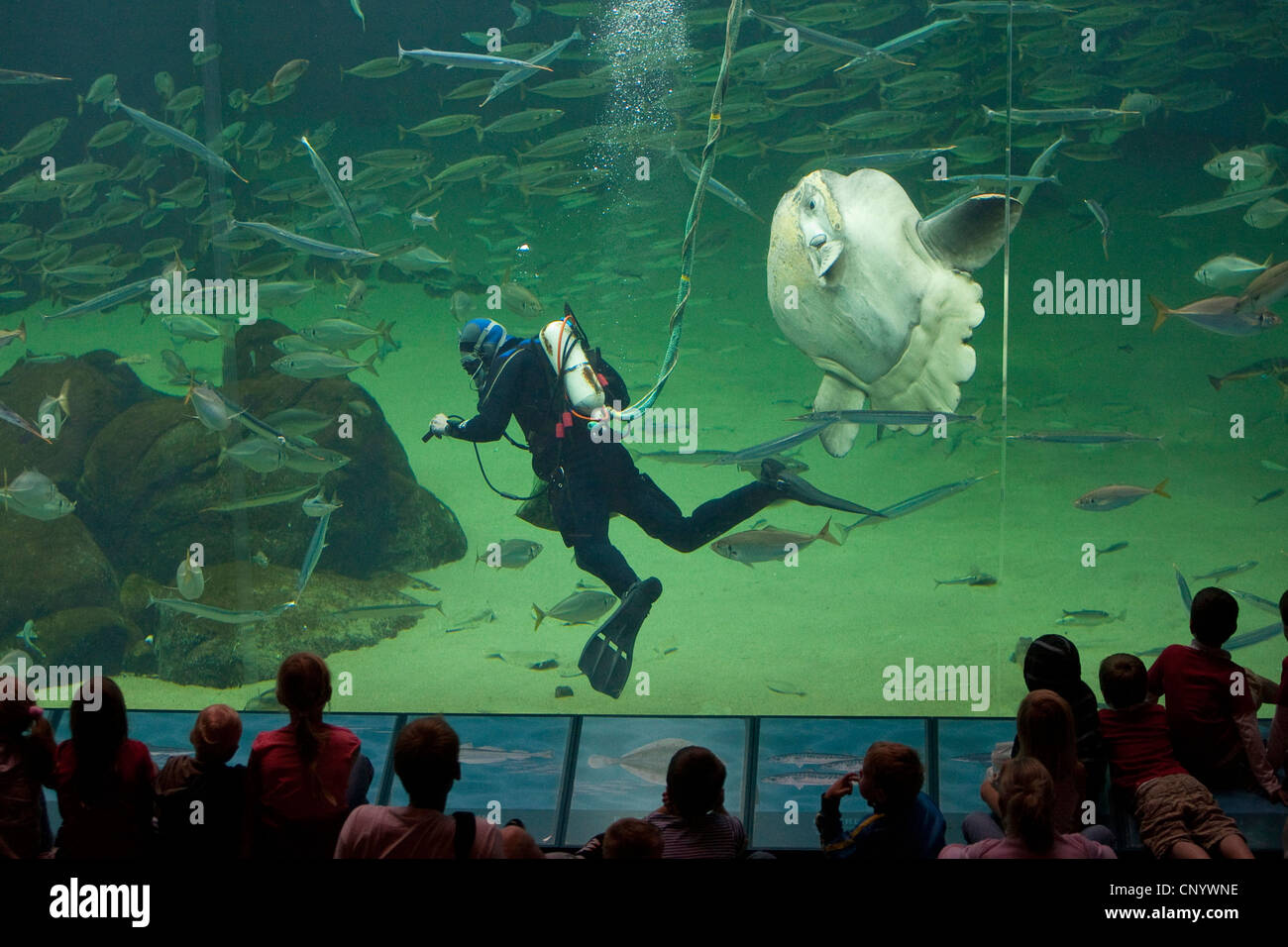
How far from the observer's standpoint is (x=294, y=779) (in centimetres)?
211

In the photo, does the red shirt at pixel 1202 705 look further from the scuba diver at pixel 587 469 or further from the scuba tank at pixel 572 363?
the scuba tank at pixel 572 363

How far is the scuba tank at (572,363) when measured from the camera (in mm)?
4320

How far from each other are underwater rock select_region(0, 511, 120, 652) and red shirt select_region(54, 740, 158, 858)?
4749mm

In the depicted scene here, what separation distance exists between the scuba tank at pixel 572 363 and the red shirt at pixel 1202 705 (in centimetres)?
282

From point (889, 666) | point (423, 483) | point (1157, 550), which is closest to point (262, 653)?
point (423, 483)

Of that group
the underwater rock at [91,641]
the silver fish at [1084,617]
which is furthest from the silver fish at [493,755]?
the underwater rock at [91,641]

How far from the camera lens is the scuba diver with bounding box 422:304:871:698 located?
4.33 metres

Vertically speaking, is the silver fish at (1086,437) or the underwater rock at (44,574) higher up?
the silver fish at (1086,437)

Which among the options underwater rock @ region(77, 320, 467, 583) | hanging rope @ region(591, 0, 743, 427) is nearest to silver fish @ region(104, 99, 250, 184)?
underwater rock @ region(77, 320, 467, 583)

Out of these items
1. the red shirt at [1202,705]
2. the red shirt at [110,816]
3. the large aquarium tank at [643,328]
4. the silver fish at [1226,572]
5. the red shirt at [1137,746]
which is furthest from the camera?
the silver fish at [1226,572]

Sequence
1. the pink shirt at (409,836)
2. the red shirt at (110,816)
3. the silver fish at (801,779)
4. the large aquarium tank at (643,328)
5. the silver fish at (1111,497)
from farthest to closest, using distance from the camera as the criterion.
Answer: the large aquarium tank at (643,328) → the silver fish at (1111,497) → the silver fish at (801,779) → the red shirt at (110,816) → the pink shirt at (409,836)
